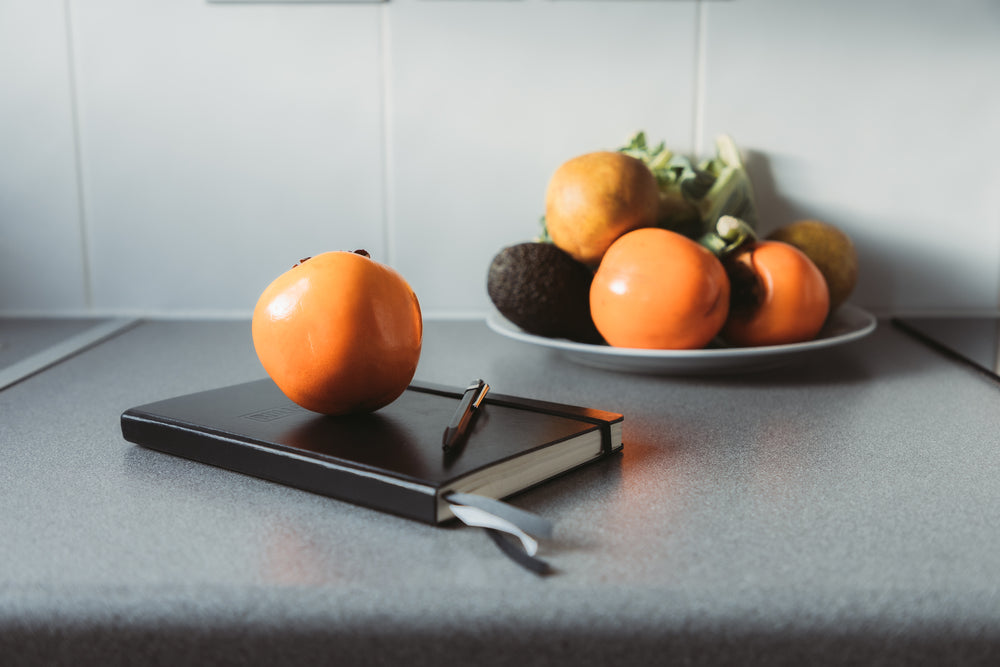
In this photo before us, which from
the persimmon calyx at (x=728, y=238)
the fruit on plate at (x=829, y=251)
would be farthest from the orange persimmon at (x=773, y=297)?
the fruit on plate at (x=829, y=251)

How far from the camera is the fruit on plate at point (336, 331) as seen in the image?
17.4 inches

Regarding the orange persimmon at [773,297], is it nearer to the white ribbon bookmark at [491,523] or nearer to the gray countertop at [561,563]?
the gray countertop at [561,563]

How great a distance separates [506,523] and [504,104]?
28.5 inches

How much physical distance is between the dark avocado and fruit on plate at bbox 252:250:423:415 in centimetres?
25

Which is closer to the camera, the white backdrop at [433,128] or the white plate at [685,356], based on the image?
the white plate at [685,356]

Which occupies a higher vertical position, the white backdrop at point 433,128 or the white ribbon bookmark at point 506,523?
the white backdrop at point 433,128

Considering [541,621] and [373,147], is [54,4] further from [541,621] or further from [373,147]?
[541,621]

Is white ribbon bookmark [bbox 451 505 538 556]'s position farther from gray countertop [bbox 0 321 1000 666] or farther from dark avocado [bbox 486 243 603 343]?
dark avocado [bbox 486 243 603 343]

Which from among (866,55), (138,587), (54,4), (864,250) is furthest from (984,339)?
(54,4)

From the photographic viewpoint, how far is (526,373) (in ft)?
2.42

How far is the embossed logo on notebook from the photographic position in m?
0.47

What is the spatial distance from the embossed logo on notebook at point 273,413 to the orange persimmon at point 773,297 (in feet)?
1.34

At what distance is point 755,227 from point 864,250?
0.56 feet

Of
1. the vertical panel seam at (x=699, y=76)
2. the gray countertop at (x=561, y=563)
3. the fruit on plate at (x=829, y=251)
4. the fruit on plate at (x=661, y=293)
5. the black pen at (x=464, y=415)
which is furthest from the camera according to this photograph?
the vertical panel seam at (x=699, y=76)
